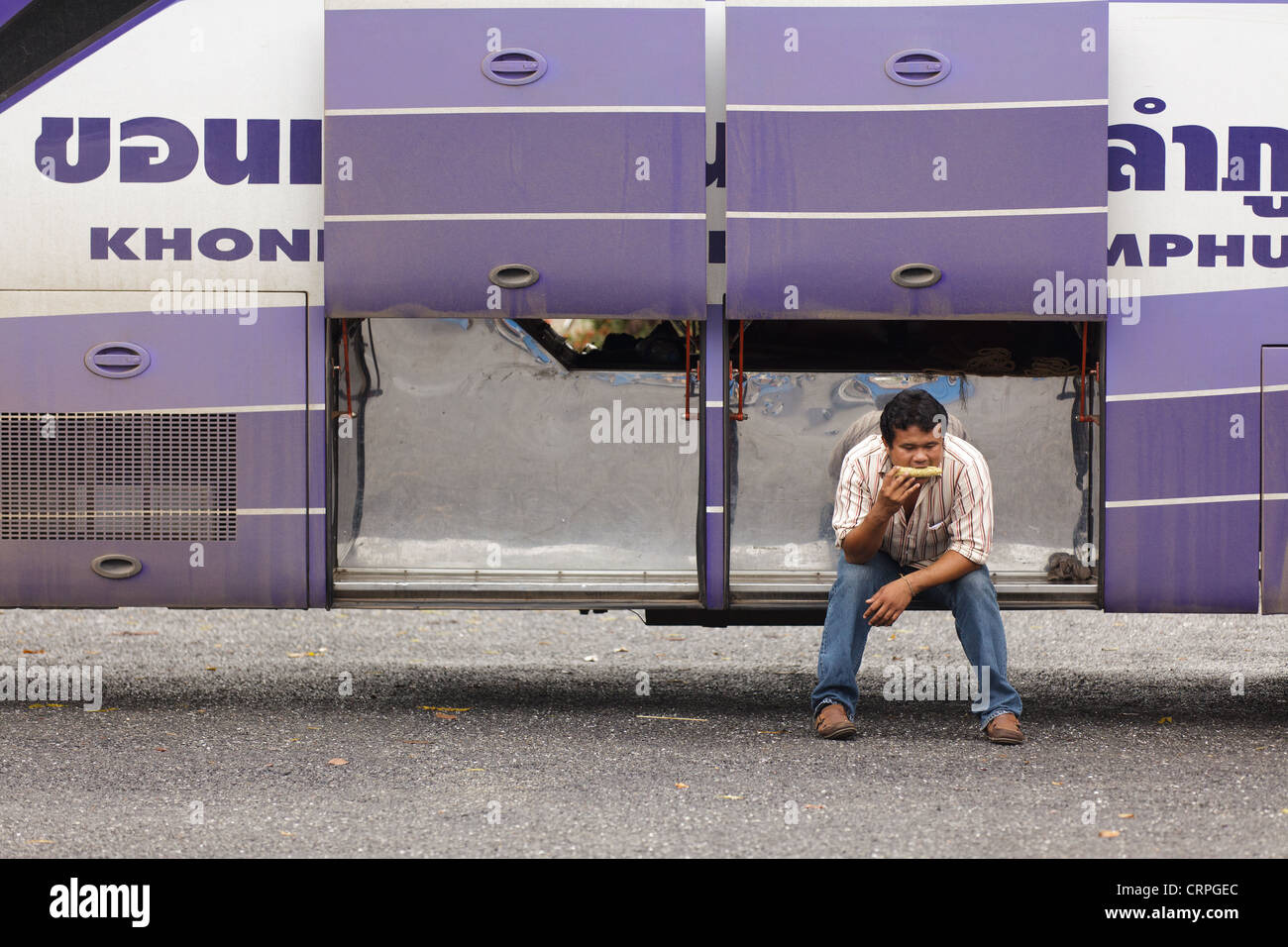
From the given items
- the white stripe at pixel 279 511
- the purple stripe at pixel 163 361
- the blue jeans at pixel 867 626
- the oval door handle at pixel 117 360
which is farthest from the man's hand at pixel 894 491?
the oval door handle at pixel 117 360

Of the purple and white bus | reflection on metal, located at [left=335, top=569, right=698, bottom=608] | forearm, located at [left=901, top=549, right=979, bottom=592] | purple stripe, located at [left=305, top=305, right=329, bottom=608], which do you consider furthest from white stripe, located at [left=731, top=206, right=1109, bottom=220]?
purple stripe, located at [left=305, top=305, right=329, bottom=608]

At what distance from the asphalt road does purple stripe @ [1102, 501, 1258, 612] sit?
20.0 inches

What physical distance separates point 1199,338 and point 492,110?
2.59 m

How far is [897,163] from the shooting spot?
15.3 feet

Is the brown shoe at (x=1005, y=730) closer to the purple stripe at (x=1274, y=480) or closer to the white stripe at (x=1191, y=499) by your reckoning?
the white stripe at (x=1191, y=499)

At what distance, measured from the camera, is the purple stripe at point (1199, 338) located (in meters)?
4.72

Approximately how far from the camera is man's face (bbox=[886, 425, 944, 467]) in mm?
4539

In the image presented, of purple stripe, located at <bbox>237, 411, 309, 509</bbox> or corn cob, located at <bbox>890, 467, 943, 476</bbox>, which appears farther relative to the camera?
purple stripe, located at <bbox>237, 411, 309, 509</bbox>

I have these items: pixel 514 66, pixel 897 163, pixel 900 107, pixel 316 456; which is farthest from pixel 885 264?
pixel 316 456

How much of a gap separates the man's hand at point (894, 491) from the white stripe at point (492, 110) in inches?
56.5

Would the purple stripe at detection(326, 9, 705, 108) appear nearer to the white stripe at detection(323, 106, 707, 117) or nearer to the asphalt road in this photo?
the white stripe at detection(323, 106, 707, 117)

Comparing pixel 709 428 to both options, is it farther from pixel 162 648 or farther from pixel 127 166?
pixel 162 648

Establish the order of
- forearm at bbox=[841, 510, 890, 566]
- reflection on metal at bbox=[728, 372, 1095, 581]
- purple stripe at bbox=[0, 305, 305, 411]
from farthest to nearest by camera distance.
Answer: reflection on metal at bbox=[728, 372, 1095, 581]
purple stripe at bbox=[0, 305, 305, 411]
forearm at bbox=[841, 510, 890, 566]

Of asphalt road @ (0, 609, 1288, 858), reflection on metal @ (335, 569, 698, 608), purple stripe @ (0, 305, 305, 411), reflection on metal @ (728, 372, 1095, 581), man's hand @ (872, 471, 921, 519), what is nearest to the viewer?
asphalt road @ (0, 609, 1288, 858)
